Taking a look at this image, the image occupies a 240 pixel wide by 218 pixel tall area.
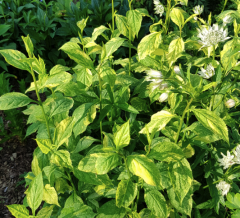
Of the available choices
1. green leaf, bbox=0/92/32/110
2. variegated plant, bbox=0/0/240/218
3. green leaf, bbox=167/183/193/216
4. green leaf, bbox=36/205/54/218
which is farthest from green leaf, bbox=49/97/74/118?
green leaf, bbox=167/183/193/216

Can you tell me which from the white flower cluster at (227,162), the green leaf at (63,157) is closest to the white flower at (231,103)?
the white flower cluster at (227,162)

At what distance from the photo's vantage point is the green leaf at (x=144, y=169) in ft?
2.25

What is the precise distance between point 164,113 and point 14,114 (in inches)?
64.7

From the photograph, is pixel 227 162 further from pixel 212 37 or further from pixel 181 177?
pixel 212 37

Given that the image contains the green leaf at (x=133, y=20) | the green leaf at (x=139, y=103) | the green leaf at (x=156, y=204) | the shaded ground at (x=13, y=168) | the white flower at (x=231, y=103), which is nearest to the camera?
the green leaf at (x=156, y=204)

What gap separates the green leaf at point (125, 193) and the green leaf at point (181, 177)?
6.6 inches

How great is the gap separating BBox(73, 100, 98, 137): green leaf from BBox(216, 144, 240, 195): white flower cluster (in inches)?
25.1

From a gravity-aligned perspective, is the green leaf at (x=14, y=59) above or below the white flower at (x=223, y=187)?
above

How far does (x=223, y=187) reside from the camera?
41.3 inches

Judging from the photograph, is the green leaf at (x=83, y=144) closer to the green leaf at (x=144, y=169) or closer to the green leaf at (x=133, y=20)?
the green leaf at (x=144, y=169)

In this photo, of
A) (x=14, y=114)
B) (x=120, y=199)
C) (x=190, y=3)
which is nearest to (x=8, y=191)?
(x=14, y=114)

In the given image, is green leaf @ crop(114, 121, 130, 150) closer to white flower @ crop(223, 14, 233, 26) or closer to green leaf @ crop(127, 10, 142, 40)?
green leaf @ crop(127, 10, 142, 40)

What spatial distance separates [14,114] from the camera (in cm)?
204

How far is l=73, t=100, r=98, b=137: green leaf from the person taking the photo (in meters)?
1.02
